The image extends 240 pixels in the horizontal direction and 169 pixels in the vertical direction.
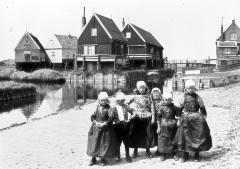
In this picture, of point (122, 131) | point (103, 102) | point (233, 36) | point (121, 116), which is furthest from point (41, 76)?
point (121, 116)

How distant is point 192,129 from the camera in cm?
808

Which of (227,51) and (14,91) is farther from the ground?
(227,51)

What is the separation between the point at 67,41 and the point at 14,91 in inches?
1592

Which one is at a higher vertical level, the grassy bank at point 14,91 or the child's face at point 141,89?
the child's face at point 141,89

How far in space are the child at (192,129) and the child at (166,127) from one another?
0.18 meters

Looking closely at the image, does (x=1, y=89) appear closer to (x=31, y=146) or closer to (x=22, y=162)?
(x=31, y=146)

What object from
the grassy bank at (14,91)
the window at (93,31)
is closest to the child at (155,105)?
the grassy bank at (14,91)

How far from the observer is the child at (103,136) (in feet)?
27.7

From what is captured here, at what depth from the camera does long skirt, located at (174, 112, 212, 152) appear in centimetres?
793

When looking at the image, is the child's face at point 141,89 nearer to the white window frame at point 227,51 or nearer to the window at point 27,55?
the window at point 27,55

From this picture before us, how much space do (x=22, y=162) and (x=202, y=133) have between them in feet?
14.9

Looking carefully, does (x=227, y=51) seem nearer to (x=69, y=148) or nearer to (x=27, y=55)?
(x=27, y=55)

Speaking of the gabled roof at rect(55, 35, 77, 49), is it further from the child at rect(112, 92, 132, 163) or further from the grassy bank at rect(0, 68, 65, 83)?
the child at rect(112, 92, 132, 163)

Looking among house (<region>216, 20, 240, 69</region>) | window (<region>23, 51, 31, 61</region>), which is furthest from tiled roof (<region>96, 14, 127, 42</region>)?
house (<region>216, 20, 240, 69</region>)
